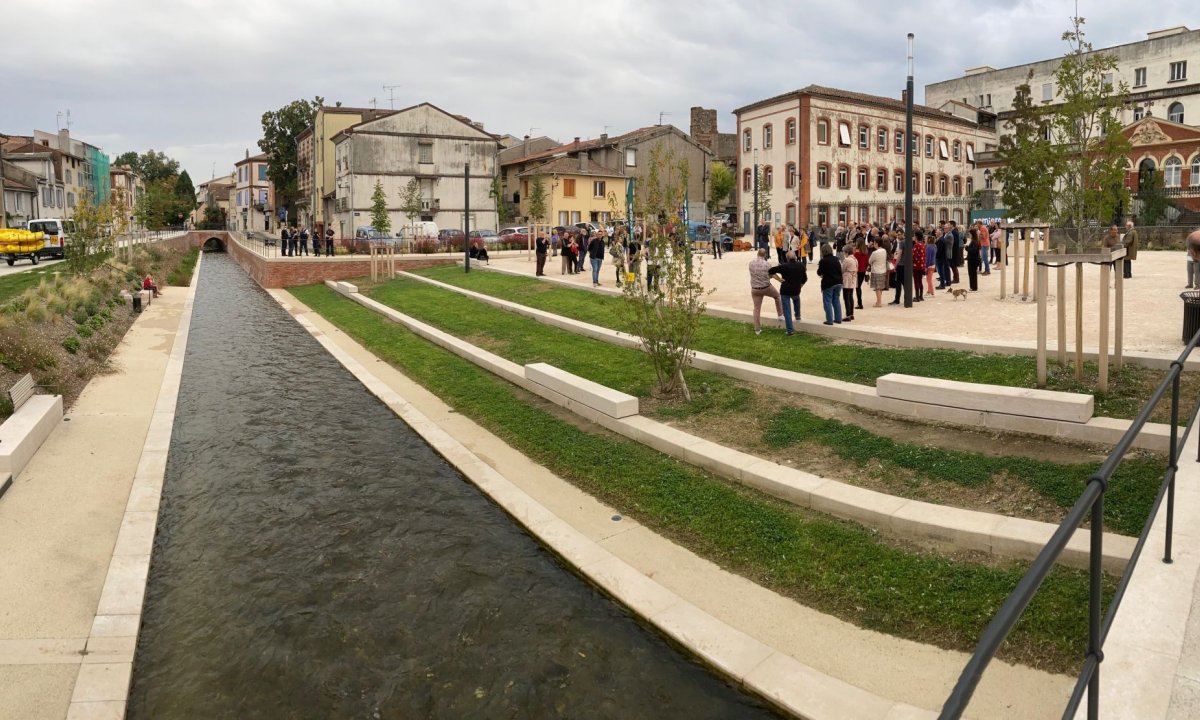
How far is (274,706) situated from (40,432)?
7510mm

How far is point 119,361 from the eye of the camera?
712 inches

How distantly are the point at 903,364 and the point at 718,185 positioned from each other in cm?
5433

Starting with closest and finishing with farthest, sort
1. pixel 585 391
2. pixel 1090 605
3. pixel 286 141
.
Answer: pixel 1090 605 → pixel 585 391 → pixel 286 141

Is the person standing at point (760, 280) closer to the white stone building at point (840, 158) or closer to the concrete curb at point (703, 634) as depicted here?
the concrete curb at point (703, 634)

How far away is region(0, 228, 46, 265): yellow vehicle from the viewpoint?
3747 cm

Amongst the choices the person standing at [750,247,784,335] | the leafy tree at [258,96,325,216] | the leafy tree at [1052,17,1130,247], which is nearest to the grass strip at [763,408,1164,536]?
the person standing at [750,247,784,335]

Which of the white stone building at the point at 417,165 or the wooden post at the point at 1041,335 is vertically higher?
the white stone building at the point at 417,165

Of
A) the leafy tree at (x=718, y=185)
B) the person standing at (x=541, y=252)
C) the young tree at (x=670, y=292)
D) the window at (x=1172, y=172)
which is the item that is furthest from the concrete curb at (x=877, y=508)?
the leafy tree at (x=718, y=185)

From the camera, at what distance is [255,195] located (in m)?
107

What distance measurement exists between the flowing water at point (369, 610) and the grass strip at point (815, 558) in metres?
1.23

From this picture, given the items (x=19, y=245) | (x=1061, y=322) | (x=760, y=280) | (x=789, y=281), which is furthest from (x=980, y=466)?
(x=19, y=245)

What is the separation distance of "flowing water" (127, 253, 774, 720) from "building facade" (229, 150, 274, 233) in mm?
96260

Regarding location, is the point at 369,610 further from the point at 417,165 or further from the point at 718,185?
the point at 718,185

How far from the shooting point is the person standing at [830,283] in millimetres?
14805
